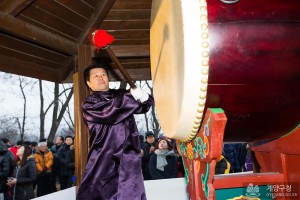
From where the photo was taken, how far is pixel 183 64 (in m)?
1.15

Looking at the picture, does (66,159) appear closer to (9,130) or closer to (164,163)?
(164,163)

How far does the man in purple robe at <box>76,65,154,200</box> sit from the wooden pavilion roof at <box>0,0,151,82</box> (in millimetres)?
1094

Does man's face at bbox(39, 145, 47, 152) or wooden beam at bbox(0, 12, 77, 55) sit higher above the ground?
wooden beam at bbox(0, 12, 77, 55)

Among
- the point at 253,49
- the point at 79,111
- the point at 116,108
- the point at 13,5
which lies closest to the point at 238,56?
the point at 253,49

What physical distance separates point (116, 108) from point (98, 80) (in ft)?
0.98

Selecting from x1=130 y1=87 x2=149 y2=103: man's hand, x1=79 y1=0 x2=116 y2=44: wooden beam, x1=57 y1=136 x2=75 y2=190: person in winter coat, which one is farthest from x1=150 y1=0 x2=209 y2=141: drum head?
x1=57 y1=136 x2=75 y2=190: person in winter coat

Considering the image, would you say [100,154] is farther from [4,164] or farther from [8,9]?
[4,164]

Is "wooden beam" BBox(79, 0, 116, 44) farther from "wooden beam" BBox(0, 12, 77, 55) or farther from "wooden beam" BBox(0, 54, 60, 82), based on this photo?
"wooden beam" BBox(0, 54, 60, 82)

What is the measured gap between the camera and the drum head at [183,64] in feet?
3.60

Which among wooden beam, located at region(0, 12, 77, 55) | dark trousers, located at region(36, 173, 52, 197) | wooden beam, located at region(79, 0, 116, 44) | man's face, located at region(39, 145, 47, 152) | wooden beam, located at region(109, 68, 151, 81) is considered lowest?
dark trousers, located at region(36, 173, 52, 197)

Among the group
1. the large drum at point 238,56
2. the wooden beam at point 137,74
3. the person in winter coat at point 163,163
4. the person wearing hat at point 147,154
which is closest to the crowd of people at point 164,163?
the person in winter coat at point 163,163

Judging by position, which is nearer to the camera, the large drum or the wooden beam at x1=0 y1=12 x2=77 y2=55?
the large drum

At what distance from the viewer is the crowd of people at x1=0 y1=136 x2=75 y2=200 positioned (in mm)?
3613

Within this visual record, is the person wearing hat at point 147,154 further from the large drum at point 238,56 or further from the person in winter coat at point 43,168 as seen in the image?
the large drum at point 238,56
